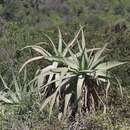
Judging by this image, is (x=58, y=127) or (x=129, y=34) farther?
(x=129, y=34)

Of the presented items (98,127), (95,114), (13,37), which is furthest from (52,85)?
(13,37)

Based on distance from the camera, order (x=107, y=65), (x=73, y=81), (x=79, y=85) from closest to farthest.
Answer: (x=79, y=85) < (x=73, y=81) < (x=107, y=65)

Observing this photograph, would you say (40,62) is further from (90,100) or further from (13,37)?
(13,37)

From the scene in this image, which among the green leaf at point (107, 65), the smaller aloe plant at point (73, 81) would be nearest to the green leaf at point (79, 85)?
the smaller aloe plant at point (73, 81)

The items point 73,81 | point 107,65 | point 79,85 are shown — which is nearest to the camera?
point 79,85

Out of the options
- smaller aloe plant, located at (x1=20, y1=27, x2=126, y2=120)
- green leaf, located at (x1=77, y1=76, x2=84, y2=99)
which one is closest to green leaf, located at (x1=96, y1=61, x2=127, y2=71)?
smaller aloe plant, located at (x1=20, y1=27, x2=126, y2=120)

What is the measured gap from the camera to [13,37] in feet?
52.3

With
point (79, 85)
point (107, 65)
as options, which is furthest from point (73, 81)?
point (107, 65)

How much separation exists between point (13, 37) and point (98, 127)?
9.04 meters

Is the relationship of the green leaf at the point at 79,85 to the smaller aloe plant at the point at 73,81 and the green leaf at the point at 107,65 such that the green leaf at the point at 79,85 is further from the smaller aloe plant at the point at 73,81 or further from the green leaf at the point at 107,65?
the green leaf at the point at 107,65

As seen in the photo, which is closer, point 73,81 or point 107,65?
point 73,81

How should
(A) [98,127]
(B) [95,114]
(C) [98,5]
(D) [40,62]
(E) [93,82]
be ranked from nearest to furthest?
(A) [98,127]
(B) [95,114]
(E) [93,82]
(D) [40,62]
(C) [98,5]

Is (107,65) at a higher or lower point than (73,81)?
higher

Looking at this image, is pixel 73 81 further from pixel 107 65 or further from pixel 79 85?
pixel 107 65
